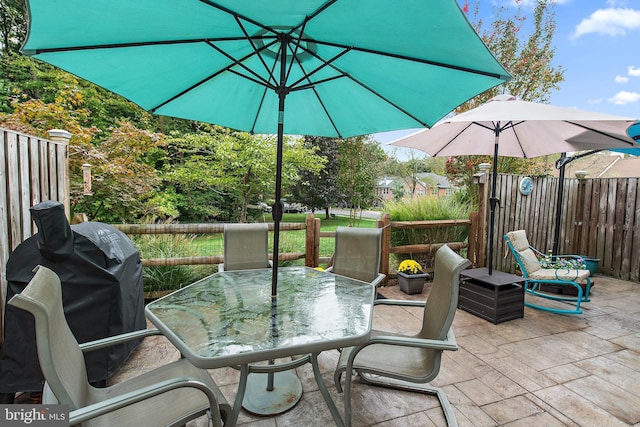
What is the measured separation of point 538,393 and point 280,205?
2.22 metres

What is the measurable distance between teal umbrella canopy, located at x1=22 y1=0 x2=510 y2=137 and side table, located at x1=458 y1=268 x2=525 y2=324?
6.91 feet

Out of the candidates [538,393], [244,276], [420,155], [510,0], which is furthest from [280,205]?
[420,155]

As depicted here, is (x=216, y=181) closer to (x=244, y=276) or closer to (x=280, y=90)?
(x=244, y=276)

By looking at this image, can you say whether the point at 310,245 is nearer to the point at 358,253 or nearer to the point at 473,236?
the point at 358,253

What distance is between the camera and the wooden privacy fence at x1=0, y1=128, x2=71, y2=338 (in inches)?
82.5

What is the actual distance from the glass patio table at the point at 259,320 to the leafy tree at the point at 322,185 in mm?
11537

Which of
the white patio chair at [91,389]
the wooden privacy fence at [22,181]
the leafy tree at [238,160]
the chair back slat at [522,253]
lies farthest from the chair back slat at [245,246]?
the leafy tree at [238,160]

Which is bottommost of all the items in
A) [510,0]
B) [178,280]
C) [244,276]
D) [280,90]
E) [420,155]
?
[178,280]

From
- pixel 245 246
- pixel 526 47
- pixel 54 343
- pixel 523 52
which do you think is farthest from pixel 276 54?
pixel 526 47

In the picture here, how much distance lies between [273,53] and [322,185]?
12.3 metres

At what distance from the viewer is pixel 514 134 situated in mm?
4094

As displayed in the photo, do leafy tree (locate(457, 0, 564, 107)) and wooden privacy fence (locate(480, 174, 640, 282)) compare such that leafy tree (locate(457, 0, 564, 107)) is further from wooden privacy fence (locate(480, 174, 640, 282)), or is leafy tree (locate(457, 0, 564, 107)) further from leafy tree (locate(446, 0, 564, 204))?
wooden privacy fence (locate(480, 174, 640, 282))

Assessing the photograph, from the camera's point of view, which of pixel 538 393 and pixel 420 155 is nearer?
pixel 538 393

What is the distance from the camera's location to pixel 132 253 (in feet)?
8.22
